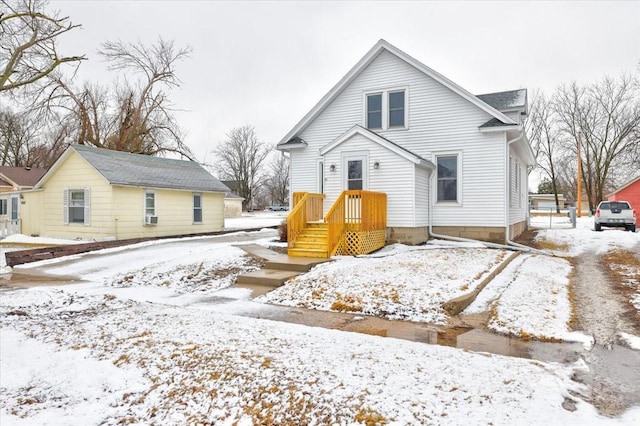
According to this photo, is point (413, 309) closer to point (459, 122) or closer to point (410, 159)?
point (410, 159)

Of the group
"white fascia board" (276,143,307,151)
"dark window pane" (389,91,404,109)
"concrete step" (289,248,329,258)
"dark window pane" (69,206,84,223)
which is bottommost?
"concrete step" (289,248,329,258)

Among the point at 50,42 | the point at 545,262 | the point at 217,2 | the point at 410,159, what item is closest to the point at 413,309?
the point at 545,262

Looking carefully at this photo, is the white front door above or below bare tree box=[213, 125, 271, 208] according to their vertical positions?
below

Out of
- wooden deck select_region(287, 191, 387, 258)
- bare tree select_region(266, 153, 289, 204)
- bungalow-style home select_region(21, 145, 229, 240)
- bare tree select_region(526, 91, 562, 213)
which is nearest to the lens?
wooden deck select_region(287, 191, 387, 258)

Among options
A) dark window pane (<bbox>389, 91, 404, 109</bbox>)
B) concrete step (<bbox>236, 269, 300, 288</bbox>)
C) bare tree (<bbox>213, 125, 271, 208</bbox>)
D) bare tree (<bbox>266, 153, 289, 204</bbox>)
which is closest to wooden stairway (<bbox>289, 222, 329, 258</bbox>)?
concrete step (<bbox>236, 269, 300, 288</bbox>)

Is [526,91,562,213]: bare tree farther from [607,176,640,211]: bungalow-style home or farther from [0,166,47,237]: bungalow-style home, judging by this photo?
[0,166,47,237]: bungalow-style home

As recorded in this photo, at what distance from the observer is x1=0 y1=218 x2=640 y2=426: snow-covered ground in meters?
3.29

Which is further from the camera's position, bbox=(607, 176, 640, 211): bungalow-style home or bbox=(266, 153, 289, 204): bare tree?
bbox=(266, 153, 289, 204): bare tree

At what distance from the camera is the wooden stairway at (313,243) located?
10500 millimetres

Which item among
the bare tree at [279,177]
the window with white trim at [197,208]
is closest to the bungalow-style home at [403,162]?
the window with white trim at [197,208]

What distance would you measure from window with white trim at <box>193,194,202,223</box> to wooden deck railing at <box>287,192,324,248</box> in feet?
31.0

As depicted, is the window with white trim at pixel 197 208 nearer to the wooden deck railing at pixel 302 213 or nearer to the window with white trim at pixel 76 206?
the window with white trim at pixel 76 206

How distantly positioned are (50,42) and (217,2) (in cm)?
1097

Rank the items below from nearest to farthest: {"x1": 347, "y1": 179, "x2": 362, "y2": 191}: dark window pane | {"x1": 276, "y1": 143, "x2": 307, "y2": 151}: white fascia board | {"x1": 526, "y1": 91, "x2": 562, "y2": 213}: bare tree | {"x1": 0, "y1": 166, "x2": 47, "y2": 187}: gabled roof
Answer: {"x1": 347, "y1": 179, "x2": 362, "y2": 191}: dark window pane
{"x1": 276, "y1": 143, "x2": 307, "y2": 151}: white fascia board
{"x1": 0, "y1": 166, "x2": 47, "y2": 187}: gabled roof
{"x1": 526, "y1": 91, "x2": 562, "y2": 213}: bare tree
